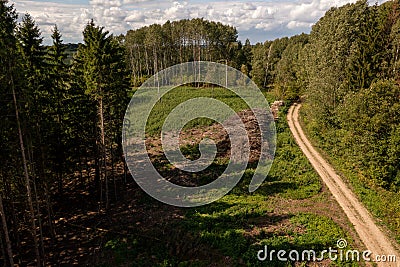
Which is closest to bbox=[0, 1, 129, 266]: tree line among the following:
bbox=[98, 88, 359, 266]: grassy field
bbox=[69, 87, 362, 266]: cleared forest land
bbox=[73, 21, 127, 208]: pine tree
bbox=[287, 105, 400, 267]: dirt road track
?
bbox=[73, 21, 127, 208]: pine tree

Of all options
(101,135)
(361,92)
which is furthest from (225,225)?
(361,92)

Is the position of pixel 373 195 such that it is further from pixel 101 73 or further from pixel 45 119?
pixel 45 119

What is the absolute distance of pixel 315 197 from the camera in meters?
22.9

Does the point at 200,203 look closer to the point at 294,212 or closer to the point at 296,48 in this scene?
the point at 294,212

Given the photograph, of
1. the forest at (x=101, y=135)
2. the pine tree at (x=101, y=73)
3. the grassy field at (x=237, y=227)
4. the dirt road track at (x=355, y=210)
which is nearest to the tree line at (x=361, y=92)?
the forest at (x=101, y=135)

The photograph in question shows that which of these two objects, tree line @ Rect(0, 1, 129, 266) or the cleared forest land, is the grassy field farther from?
tree line @ Rect(0, 1, 129, 266)

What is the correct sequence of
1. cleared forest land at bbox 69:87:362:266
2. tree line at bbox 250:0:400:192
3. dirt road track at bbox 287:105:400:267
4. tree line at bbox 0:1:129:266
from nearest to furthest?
tree line at bbox 0:1:129:266
dirt road track at bbox 287:105:400:267
cleared forest land at bbox 69:87:362:266
tree line at bbox 250:0:400:192

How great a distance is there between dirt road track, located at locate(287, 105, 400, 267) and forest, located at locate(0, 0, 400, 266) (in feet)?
3.03

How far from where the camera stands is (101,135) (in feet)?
70.8

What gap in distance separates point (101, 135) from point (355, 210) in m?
18.8

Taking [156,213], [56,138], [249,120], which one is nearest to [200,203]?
[156,213]

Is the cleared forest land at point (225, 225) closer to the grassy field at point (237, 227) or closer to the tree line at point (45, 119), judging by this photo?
the grassy field at point (237, 227)

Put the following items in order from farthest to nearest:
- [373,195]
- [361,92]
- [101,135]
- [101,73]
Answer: [361,92]
[373,195]
[101,135]
[101,73]

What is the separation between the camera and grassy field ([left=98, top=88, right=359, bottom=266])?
16.9 meters
